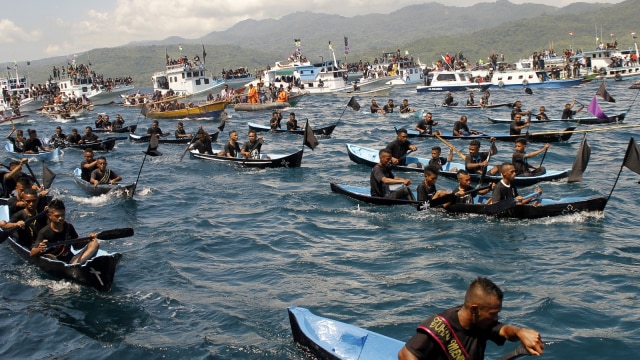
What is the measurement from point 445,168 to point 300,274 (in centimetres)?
977

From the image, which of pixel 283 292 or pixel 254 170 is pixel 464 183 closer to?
pixel 283 292

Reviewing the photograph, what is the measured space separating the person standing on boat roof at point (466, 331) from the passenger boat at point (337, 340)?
240 cm

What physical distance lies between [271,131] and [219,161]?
9048 mm

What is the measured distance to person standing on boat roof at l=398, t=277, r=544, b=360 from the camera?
502 cm

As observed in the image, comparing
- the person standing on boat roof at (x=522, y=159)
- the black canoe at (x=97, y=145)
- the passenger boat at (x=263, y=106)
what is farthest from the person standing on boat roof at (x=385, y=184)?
the passenger boat at (x=263, y=106)

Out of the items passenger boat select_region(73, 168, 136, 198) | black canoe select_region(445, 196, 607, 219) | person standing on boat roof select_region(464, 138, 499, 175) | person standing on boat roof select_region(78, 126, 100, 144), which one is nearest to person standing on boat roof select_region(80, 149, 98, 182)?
passenger boat select_region(73, 168, 136, 198)

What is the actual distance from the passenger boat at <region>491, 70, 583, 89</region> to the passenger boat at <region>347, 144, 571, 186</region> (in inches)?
1597

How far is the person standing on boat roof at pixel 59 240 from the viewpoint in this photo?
11.2 metres

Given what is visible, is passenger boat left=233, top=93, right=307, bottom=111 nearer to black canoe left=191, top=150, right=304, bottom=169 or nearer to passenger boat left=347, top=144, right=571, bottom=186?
black canoe left=191, top=150, right=304, bottom=169

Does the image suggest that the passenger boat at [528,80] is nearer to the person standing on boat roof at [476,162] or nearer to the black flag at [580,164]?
the person standing on boat roof at [476,162]

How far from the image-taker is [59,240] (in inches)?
458

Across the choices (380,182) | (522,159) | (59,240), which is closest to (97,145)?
(380,182)

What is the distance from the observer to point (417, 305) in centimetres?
1045

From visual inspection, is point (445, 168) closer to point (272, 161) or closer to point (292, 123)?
point (272, 161)
